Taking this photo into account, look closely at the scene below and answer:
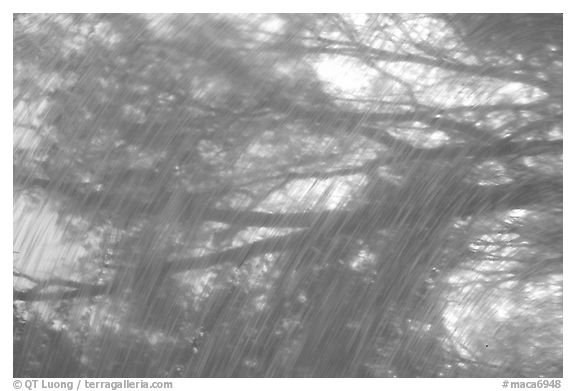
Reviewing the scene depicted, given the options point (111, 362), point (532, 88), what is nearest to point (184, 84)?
point (111, 362)

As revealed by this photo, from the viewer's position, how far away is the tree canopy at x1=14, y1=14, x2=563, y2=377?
6.52ft

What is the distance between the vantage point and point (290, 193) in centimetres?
203

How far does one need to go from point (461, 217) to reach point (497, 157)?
0.71ft

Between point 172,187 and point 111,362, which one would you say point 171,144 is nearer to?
point 172,187

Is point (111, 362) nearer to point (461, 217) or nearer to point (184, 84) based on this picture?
point (184, 84)

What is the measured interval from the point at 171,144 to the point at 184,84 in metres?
0.19

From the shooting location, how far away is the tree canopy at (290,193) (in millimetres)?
1986

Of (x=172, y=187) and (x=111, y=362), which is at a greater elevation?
(x=172, y=187)

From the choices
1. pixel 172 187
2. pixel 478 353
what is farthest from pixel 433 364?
pixel 172 187

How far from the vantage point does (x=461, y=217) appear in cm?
202

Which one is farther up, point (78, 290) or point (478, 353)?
point (478, 353)

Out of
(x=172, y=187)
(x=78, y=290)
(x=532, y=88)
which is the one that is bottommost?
(x=78, y=290)

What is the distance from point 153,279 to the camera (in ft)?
6.57

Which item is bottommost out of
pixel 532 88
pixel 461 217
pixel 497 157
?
pixel 461 217
